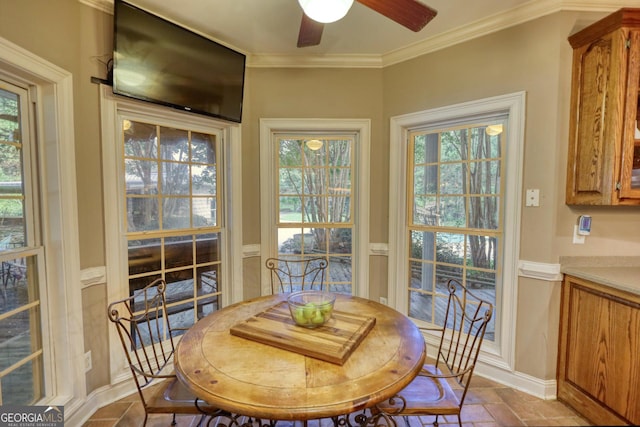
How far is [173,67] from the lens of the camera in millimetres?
2123

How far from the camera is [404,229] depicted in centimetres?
277

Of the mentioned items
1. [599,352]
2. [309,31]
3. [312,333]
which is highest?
[309,31]

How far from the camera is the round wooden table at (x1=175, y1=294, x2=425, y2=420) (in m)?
0.96

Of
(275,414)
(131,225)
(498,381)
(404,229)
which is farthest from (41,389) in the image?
(498,381)

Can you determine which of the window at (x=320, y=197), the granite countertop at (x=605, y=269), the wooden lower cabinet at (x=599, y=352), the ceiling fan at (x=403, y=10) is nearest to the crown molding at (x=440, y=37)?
the window at (x=320, y=197)

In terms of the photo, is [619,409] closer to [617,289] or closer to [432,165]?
[617,289]

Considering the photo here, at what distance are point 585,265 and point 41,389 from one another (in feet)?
11.5

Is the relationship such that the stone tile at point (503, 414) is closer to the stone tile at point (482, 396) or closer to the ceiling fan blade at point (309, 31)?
the stone tile at point (482, 396)

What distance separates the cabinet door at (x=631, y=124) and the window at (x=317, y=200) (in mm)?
1849

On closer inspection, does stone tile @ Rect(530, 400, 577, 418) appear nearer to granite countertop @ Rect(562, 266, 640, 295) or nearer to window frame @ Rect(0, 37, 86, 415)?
granite countertop @ Rect(562, 266, 640, 295)

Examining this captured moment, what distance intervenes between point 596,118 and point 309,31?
73.0 inches

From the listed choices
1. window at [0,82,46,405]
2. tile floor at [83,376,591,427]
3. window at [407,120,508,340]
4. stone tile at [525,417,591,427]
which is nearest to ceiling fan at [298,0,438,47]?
window at [407,120,508,340]

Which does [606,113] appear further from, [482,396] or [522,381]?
[482,396]

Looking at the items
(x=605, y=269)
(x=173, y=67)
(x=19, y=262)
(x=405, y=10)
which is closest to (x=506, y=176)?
(x=605, y=269)
